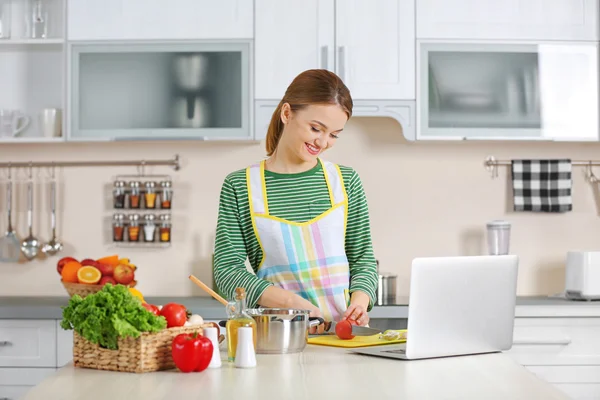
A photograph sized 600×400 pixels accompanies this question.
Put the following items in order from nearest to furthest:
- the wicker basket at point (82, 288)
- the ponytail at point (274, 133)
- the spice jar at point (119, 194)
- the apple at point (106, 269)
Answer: the ponytail at point (274, 133) < the wicker basket at point (82, 288) < the apple at point (106, 269) < the spice jar at point (119, 194)

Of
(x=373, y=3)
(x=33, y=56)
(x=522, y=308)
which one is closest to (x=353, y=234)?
(x=522, y=308)

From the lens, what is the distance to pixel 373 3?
3.65 m

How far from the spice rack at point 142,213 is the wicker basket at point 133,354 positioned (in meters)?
2.15

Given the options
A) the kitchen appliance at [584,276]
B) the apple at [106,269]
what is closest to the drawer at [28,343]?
the apple at [106,269]

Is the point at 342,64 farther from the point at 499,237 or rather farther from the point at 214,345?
the point at 214,345

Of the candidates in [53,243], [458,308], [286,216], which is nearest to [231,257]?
[286,216]

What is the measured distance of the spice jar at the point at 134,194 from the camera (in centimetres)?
388

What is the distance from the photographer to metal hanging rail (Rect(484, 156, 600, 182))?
13.0ft

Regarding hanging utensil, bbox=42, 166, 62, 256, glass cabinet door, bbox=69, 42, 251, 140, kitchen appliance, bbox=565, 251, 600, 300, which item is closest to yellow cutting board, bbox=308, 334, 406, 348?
glass cabinet door, bbox=69, 42, 251, 140

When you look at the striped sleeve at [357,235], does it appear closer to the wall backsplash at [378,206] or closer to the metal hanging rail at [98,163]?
the wall backsplash at [378,206]

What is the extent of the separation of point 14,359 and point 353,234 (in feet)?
5.72

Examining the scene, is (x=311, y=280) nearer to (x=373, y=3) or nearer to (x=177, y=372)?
(x=177, y=372)

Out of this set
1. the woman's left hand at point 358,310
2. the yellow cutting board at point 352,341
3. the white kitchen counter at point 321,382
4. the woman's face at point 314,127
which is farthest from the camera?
the woman's face at point 314,127

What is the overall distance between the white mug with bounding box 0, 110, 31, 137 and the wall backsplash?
23 centimetres
